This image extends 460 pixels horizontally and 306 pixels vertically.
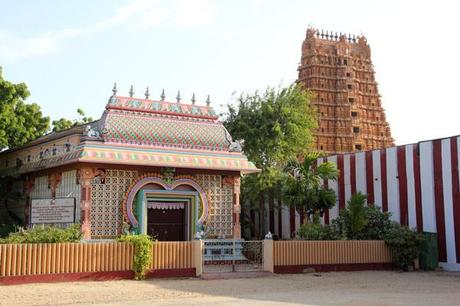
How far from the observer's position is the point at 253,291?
1418 centimetres

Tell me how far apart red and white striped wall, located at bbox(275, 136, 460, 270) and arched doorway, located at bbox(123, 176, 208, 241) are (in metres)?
7.30

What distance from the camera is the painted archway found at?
1959 centimetres

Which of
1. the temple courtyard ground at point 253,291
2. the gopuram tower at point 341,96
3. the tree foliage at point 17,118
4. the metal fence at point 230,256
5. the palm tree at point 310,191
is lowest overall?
the temple courtyard ground at point 253,291

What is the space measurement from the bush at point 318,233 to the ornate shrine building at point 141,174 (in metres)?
2.31

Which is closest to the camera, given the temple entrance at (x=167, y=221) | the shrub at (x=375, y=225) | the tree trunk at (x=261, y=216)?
the temple entrance at (x=167, y=221)

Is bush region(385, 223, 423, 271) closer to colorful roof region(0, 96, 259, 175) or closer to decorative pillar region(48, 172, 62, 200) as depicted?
colorful roof region(0, 96, 259, 175)

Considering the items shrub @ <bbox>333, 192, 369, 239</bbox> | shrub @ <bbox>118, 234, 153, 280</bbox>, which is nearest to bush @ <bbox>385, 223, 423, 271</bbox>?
shrub @ <bbox>333, 192, 369, 239</bbox>

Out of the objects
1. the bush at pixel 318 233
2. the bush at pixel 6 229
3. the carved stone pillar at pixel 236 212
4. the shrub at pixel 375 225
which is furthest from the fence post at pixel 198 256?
the bush at pixel 6 229

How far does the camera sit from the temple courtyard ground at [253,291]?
12266mm

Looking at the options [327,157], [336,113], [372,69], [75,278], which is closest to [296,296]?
[75,278]

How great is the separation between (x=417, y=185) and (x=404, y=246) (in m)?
3.33

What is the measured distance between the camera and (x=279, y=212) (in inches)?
1125

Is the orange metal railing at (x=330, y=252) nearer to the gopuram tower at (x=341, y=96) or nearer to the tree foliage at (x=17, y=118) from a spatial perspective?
the tree foliage at (x=17, y=118)

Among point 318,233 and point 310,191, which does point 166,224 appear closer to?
point 318,233
